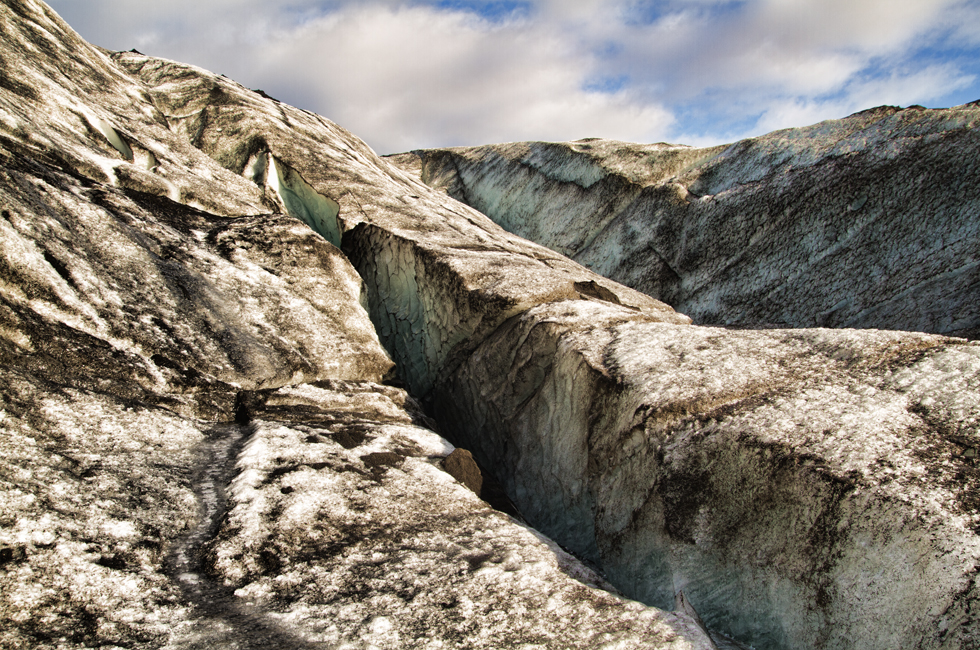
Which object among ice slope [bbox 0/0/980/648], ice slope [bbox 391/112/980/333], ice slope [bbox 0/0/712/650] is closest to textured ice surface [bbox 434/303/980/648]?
ice slope [bbox 0/0/980/648]

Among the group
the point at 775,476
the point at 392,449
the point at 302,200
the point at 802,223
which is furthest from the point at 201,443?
the point at 802,223

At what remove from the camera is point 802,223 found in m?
12.0

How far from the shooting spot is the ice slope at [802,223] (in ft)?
32.9

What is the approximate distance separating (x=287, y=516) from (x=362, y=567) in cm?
79

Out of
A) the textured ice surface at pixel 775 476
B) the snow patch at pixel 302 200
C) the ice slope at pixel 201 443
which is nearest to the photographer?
the ice slope at pixel 201 443

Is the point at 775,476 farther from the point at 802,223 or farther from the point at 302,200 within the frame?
the point at 302,200

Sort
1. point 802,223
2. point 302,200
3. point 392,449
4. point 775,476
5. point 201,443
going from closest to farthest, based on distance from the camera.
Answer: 1. point 775,476
2. point 201,443
3. point 392,449
4. point 302,200
5. point 802,223

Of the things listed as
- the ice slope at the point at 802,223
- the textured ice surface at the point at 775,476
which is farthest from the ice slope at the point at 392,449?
the ice slope at the point at 802,223

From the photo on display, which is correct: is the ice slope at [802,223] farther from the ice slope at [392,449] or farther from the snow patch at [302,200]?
the snow patch at [302,200]

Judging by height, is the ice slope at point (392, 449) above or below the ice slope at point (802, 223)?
below

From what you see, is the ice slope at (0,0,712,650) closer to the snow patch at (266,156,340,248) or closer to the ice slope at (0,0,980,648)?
the ice slope at (0,0,980,648)

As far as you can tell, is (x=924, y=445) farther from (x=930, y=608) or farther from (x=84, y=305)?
(x=84, y=305)

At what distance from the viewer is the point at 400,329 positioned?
396 inches

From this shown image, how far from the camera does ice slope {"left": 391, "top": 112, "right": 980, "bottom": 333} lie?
394 inches
